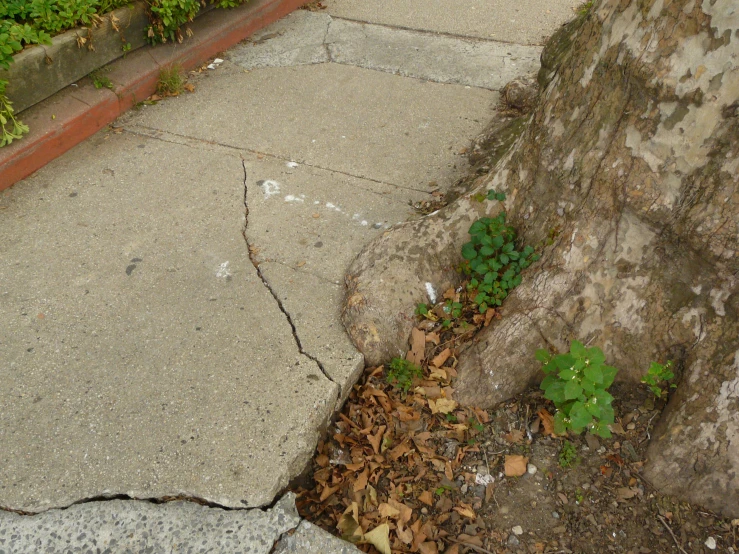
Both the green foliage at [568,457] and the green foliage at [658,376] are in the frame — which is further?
the green foliage at [568,457]

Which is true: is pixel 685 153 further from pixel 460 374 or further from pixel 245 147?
pixel 245 147

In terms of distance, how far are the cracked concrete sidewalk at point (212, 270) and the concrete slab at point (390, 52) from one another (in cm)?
3

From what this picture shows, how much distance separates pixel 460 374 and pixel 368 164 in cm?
177

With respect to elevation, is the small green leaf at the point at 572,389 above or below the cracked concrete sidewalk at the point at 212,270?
above

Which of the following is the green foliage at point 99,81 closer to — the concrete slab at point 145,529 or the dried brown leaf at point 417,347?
the dried brown leaf at point 417,347

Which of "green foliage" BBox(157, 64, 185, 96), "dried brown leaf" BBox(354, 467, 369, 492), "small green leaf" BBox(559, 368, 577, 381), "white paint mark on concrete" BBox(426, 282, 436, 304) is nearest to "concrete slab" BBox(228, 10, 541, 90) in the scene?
"green foliage" BBox(157, 64, 185, 96)

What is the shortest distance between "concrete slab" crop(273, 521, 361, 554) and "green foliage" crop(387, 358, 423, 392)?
0.77m

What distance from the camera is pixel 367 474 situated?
2678 mm

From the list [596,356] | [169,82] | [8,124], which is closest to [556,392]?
[596,356]

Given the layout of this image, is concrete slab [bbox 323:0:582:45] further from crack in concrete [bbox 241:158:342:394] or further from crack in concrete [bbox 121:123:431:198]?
crack in concrete [bbox 241:158:342:394]

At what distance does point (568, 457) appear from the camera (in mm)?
2695

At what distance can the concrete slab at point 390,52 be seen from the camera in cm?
526

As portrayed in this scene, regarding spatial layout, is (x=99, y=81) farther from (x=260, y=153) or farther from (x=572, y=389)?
(x=572, y=389)

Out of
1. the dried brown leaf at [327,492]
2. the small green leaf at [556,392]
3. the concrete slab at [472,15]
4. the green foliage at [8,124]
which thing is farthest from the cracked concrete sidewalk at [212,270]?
the small green leaf at [556,392]
